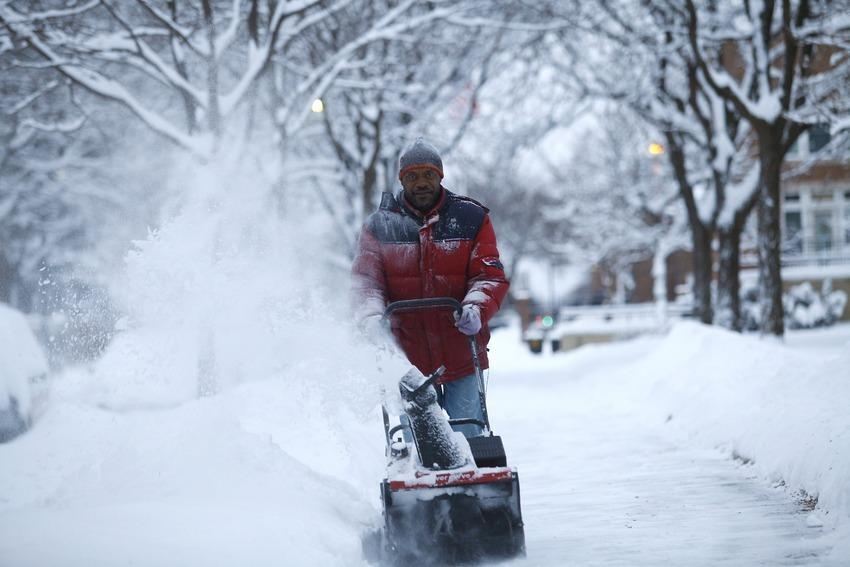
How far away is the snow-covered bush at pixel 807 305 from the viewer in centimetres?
2667

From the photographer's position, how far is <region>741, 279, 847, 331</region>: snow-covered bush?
87.5ft

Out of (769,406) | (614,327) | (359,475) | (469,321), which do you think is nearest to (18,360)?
(359,475)

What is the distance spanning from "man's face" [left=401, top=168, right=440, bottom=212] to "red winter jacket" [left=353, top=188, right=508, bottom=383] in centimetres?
4

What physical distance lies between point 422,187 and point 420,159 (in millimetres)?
148

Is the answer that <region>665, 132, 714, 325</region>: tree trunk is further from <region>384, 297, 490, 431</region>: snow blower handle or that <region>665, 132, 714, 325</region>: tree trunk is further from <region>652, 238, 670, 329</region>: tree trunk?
<region>384, 297, 490, 431</region>: snow blower handle

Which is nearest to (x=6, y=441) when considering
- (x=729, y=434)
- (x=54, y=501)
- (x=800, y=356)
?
(x=54, y=501)

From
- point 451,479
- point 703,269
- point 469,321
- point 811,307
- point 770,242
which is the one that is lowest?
point 811,307

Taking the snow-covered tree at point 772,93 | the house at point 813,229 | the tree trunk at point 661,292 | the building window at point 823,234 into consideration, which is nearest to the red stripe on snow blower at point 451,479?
the snow-covered tree at point 772,93

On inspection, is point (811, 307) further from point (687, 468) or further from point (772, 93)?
point (687, 468)

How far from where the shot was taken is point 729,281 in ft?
52.4

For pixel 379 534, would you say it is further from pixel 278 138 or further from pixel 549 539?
pixel 278 138

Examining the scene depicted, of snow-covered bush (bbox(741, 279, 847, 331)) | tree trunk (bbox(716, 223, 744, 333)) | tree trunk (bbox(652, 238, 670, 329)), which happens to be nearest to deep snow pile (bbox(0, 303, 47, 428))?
tree trunk (bbox(716, 223, 744, 333))

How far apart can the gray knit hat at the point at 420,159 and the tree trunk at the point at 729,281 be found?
12.2 m

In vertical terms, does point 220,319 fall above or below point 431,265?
below
